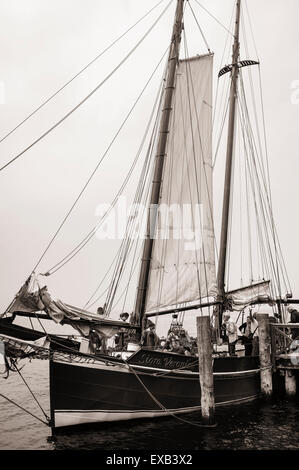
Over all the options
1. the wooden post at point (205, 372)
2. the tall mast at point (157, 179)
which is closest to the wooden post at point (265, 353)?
the wooden post at point (205, 372)

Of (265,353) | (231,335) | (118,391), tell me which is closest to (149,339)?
(118,391)

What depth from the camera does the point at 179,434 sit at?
45.8 ft

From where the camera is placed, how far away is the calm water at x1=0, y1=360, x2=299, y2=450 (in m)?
13.0

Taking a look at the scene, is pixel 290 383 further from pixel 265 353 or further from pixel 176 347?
pixel 176 347

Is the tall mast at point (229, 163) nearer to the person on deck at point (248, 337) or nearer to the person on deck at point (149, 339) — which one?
the person on deck at point (248, 337)

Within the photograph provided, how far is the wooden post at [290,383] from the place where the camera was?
62.4 feet

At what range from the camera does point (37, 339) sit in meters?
12.8

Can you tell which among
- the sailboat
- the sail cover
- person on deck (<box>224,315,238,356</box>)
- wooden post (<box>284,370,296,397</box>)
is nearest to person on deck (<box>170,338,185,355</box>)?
the sailboat

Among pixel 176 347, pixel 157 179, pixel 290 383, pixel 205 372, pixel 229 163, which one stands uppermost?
pixel 229 163

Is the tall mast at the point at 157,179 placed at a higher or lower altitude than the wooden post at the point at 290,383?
higher

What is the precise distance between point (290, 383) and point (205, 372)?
6.81m

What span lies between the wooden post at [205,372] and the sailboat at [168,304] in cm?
119

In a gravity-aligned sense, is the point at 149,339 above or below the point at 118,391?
above
